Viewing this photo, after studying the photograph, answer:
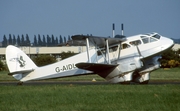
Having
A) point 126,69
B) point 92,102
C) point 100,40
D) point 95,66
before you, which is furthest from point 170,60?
point 92,102

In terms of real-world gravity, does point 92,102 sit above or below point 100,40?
below

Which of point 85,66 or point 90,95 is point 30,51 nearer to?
point 85,66

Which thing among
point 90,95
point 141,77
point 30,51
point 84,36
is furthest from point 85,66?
point 30,51

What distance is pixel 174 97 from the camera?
1577cm

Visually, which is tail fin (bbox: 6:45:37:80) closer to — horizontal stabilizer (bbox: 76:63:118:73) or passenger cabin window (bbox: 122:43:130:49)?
horizontal stabilizer (bbox: 76:63:118:73)

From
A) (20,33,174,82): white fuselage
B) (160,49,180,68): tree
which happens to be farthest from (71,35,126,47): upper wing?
(160,49,180,68): tree

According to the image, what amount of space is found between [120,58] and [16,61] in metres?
7.56

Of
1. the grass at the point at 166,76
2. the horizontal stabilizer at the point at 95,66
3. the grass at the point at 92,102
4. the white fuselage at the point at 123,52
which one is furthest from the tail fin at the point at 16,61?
the grass at the point at 166,76

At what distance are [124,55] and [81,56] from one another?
3.33 meters

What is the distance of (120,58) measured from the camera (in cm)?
2808

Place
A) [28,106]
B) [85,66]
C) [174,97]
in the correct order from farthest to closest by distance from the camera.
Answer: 1. [85,66]
2. [174,97]
3. [28,106]

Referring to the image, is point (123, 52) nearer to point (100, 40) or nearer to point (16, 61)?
point (100, 40)

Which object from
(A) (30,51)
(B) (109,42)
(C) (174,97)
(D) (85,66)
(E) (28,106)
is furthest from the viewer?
(A) (30,51)

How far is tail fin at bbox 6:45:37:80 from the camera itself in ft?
99.4
